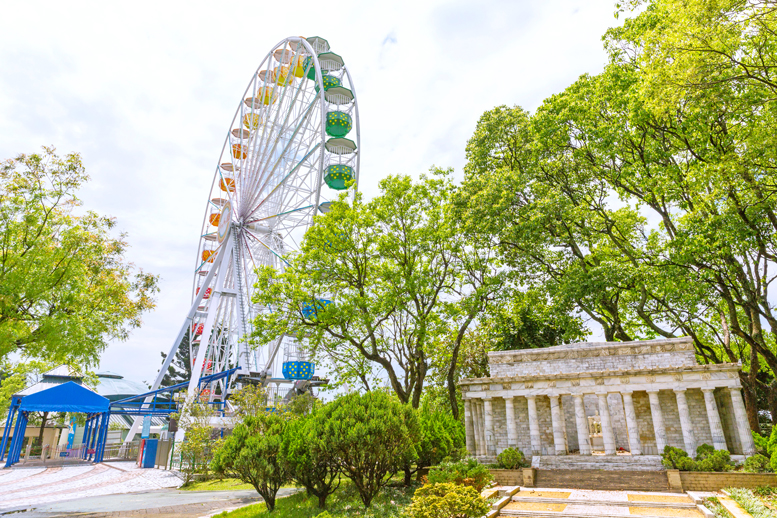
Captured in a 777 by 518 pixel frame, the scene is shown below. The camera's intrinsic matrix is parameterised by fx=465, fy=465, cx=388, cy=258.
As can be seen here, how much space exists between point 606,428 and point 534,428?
271cm

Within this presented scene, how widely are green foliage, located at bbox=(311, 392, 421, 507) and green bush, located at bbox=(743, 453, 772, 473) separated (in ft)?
33.8

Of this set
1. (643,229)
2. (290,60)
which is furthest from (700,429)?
(290,60)

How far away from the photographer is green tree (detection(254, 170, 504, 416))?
20.3m

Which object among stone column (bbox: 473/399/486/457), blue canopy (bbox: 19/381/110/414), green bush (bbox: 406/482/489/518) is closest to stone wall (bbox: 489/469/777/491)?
stone column (bbox: 473/399/486/457)

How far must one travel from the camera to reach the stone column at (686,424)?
1686 cm

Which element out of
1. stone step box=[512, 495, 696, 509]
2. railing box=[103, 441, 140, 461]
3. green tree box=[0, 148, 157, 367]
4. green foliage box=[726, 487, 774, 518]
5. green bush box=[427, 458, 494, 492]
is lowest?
railing box=[103, 441, 140, 461]

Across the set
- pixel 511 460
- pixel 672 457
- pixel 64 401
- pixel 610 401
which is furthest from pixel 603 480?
pixel 64 401

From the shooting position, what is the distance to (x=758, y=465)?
13.8 metres

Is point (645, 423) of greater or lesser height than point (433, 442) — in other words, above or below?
above

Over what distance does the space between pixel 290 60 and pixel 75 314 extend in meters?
23.2

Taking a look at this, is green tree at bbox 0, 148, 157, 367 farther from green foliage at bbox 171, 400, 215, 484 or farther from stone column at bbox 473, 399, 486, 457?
stone column at bbox 473, 399, 486, 457

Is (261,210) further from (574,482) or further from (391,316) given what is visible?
(574,482)

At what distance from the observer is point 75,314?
43.8 ft

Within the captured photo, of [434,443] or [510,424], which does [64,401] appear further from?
[510,424]
